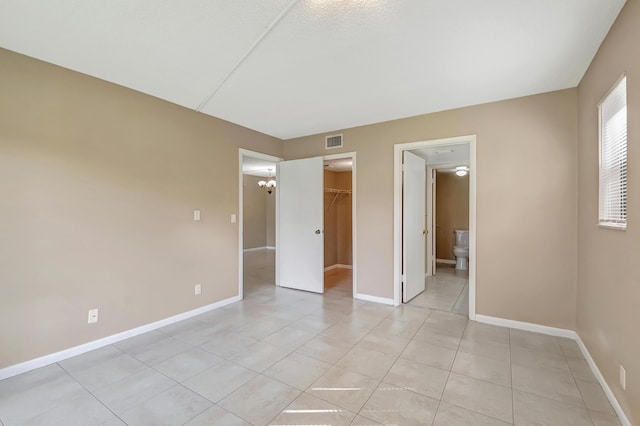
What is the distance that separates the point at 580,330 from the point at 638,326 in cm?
145

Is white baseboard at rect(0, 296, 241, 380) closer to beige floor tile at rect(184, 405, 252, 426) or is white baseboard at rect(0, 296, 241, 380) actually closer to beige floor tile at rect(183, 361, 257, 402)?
beige floor tile at rect(183, 361, 257, 402)

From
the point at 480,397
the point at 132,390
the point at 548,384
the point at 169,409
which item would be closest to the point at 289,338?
the point at 169,409

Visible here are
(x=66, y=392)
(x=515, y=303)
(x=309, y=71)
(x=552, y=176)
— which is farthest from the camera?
(x=515, y=303)

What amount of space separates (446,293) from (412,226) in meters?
1.29

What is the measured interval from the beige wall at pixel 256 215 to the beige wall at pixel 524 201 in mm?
6695

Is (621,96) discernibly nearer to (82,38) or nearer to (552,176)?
(552,176)

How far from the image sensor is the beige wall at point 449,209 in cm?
690

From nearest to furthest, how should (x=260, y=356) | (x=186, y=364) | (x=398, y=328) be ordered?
1. (x=186, y=364)
2. (x=260, y=356)
3. (x=398, y=328)

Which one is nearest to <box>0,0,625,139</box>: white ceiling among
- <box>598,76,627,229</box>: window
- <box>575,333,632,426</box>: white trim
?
<box>598,76,627,229</box>: window

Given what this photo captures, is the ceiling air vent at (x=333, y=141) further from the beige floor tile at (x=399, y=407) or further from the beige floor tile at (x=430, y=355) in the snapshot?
the beige floor tile at (x=399, y=407)

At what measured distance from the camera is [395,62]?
2330 millimetres

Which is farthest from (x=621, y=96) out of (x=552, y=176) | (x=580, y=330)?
(x=580, y=330)

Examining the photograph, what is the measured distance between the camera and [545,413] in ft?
5.79

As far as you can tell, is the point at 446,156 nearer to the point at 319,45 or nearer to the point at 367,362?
the point at 319,45
